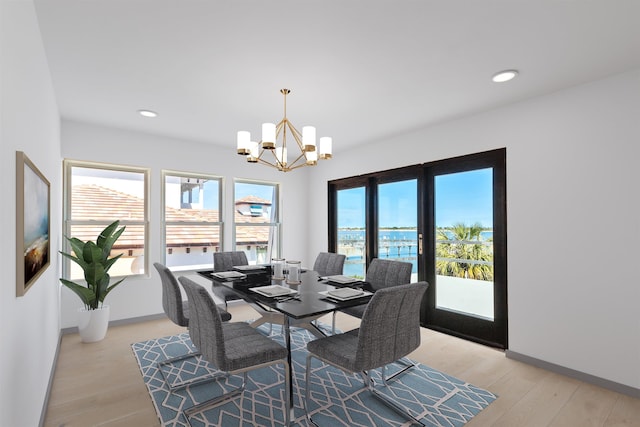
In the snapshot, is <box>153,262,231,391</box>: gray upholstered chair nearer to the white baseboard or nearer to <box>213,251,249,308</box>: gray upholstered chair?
<box>213,251,249,308</box>: gray upholstered chair

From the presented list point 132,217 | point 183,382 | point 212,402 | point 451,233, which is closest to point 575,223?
point 451,233

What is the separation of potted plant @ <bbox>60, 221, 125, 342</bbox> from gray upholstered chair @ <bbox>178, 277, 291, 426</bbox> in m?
1.80

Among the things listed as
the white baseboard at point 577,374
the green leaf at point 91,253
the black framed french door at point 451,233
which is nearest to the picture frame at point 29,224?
the green leaf at point 91,253

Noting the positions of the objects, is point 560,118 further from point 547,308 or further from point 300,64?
point 300,64

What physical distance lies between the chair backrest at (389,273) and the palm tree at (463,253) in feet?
3.53

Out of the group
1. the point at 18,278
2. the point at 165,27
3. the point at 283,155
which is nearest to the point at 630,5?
the point at 283,155

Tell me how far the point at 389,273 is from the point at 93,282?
3055mm

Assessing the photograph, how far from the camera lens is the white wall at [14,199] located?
1274mm

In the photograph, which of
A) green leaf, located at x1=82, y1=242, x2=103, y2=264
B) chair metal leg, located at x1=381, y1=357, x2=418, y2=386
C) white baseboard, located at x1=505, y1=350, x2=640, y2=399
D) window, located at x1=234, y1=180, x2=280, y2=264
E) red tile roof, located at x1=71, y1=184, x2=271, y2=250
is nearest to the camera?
white baseboard, located at x1=505, y1=350, x2=640, y2=399

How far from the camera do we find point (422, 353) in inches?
127

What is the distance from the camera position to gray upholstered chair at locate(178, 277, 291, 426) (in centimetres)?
185

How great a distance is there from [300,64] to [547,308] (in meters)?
3.04

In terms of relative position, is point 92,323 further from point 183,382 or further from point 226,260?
point 183,382

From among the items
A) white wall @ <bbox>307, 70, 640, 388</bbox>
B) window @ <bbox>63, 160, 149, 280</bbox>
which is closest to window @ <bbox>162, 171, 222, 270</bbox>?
window @ <bbox>63, 160, 149, 280</bbox>
